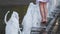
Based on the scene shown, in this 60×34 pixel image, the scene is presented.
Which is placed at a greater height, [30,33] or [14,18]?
[14,18]

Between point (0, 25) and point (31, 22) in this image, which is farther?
point (0, 25)

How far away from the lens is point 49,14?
4438mm

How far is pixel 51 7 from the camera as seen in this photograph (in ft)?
14.7

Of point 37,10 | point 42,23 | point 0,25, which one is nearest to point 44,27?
point 42,23

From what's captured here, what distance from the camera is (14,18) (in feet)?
14.2

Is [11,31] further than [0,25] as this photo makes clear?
No

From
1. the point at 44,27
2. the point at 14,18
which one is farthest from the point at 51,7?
the point at 14,18

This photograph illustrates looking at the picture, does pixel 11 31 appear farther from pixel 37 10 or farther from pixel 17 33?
pixel 37 10

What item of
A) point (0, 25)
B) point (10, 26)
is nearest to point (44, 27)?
point (10, 26)

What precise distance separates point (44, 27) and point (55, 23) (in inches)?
13.6

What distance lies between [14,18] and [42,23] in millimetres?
551

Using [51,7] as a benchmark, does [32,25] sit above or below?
below

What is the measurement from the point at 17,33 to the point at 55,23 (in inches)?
31.4

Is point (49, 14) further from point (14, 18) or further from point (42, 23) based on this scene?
point (14, 18)
